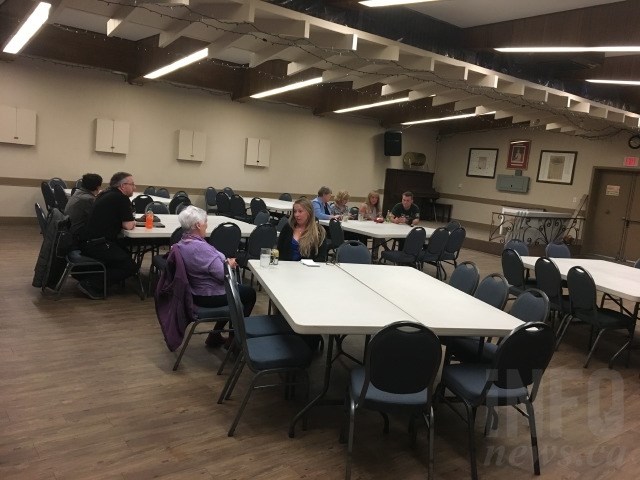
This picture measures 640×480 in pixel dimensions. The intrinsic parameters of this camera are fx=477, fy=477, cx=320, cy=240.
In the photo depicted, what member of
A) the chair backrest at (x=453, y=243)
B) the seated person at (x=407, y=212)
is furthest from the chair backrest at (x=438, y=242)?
the seated person at (x=407, y=212)

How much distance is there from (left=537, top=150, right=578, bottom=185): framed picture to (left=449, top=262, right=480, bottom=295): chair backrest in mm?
9557

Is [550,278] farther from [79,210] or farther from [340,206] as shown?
[79,210]

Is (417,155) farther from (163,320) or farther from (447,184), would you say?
(163,320)

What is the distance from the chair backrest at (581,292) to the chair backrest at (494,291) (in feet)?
4.37

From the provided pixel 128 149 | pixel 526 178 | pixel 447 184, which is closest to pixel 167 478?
pixel 128 149

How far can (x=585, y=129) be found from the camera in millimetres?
A: 10406

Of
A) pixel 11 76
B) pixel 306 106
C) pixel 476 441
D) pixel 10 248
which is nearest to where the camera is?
pixel 476 441

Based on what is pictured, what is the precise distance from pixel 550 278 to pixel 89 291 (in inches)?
186

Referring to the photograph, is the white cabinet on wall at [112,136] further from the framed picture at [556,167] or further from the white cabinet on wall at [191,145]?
the framed picture at [556,167]

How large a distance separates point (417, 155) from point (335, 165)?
290cm

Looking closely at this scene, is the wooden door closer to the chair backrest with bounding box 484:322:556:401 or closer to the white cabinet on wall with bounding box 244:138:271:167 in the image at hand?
the white cabinet on wall with bounding box 244:138:271:167

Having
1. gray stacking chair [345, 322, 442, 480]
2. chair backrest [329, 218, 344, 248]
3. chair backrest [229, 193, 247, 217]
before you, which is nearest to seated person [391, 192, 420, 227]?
chair backrest [329, 218, 344, 248]

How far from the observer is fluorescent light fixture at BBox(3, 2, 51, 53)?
515 centimetres

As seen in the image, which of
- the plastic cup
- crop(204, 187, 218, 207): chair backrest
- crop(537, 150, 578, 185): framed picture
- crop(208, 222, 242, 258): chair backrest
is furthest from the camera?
crop(537, 150, 578, 185): framed picture
